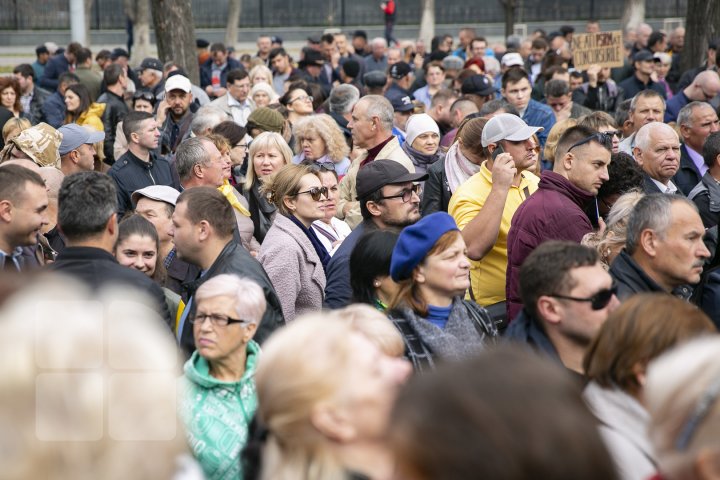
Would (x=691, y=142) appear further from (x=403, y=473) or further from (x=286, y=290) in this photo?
(x=403, y=473)

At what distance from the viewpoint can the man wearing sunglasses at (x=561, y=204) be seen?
6.23 meters

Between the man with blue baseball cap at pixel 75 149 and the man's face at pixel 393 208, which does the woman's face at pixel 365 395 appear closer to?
the man's face at pixel 393 208

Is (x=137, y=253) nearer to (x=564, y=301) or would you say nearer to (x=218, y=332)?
(x=218, y=332)

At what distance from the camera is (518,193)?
705cm

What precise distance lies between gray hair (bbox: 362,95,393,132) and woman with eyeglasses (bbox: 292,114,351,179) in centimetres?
71

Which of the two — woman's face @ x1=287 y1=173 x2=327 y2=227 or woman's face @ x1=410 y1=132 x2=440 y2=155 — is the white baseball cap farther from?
woman's face @ x1=410 y1=132 x2=440 y2=155

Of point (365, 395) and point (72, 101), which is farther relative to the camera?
point (72, 101)

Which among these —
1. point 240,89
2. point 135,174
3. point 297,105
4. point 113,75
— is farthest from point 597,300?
point 113,75

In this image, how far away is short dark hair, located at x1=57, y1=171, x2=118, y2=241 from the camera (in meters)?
5.06

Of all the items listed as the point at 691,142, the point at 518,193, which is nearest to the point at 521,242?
the point at 518,193

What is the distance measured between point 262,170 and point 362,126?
2.94ft

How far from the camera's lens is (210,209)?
564 centimetres

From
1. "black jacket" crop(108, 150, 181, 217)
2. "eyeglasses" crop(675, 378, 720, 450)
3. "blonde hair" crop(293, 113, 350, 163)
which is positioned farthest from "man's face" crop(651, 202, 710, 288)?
Answer: "black jacket" crop(108, 150, 181, 217)

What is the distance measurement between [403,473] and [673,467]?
72cm
